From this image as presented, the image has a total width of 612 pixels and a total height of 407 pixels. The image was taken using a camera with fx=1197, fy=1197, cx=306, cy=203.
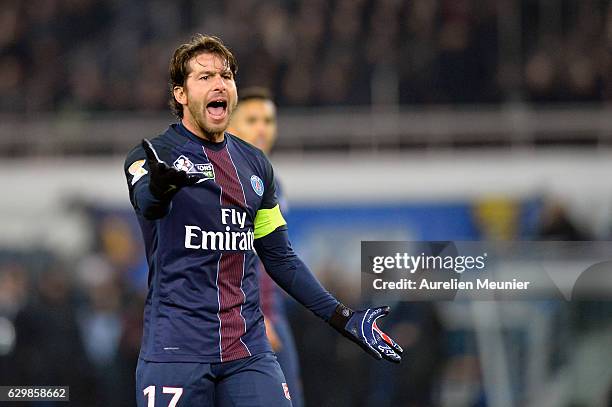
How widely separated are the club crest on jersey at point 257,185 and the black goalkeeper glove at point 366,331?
1.66 feet

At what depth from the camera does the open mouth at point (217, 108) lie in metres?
4.10

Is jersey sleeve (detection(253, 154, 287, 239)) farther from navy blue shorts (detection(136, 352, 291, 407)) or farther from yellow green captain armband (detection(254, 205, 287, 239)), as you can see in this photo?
navy blue shorts (detection(136, 352, 291, 407))

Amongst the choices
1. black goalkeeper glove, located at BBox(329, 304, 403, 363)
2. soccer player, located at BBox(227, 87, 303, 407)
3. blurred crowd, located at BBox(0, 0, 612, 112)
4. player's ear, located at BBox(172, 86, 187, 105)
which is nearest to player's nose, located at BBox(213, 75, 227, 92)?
player's ear, located at BBox(172, 86, 187, 105)

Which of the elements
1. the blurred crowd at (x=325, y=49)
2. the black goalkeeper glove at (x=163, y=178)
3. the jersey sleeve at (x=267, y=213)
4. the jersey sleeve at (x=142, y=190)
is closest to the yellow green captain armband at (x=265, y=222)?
the jersey sleeve at (x=267, y=213)

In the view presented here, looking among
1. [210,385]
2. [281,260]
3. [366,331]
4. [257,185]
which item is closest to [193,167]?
[257,185]

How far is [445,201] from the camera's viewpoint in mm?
12539

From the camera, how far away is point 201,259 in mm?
3979

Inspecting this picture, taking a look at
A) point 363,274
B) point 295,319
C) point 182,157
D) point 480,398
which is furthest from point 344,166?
point 182,157

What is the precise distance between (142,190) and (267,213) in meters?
0.63

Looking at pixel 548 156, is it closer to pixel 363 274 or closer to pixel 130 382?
pixel 130 382

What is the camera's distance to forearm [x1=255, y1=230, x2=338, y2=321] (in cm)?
430

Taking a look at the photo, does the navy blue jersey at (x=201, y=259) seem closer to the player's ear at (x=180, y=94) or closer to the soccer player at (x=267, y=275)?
the player's ear at (x=180, y=94)

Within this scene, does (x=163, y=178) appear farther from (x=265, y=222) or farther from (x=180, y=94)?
(x=265, y=222)

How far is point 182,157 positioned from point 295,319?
174 inches
